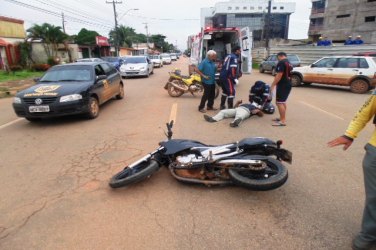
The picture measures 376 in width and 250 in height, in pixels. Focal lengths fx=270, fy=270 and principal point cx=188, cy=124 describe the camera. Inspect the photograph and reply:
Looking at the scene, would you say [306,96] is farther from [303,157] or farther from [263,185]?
[263,185]

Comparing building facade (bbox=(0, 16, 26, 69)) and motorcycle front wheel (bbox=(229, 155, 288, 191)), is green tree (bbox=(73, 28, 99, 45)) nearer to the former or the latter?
building facade (bbox=(0, 16, 26, 69))

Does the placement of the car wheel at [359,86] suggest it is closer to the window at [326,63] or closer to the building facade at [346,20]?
the window at [326,63]

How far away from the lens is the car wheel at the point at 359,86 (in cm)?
1185

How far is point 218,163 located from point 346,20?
50599mm

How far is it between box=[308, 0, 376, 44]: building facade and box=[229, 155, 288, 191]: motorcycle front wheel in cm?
4319

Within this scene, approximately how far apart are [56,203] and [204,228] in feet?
6.13

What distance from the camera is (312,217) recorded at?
2.97 m

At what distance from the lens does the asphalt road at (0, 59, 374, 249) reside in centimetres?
268

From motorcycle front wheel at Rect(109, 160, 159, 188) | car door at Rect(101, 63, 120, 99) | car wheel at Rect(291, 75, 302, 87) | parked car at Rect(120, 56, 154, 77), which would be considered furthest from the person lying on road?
parked car at Rect(120, 56, 154, 77)

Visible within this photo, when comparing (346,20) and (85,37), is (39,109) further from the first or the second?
(85,37)

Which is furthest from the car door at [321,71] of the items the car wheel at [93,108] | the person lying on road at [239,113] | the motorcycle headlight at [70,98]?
the motorcycle headlight at [70,98]

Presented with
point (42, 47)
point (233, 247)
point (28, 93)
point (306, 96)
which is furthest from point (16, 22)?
point (233, 247)

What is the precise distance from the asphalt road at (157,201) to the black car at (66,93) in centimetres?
81

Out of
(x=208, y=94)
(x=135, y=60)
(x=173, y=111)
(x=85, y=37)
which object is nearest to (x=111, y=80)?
(x=173, y=111)
